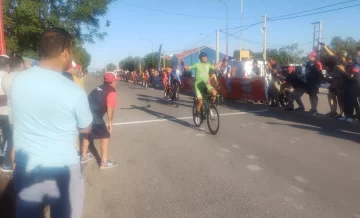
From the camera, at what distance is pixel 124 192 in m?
4.63

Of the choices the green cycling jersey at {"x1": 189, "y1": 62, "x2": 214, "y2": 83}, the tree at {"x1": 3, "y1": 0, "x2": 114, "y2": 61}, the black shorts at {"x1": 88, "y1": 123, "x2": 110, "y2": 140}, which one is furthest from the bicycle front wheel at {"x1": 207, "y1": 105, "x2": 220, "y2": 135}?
the tree at {"x1": 3, "y1": 0, "x2": 114, "y2": 61}

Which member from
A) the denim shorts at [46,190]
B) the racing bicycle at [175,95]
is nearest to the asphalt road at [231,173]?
the denim shorts at [46,190]

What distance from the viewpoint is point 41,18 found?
24.4m

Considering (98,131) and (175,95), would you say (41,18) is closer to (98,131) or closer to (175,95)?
(175,95)

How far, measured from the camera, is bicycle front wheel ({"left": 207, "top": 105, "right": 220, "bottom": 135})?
8203 millimetres

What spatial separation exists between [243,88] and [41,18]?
662 inches

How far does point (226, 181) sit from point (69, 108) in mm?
3342

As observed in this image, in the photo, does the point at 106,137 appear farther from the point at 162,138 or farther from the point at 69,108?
the point at 69,108

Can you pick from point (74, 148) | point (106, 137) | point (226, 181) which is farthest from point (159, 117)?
point (74, 148)

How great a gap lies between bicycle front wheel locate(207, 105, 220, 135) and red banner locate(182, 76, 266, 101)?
5873mm

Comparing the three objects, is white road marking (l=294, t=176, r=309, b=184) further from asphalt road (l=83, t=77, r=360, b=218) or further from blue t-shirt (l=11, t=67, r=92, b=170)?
blue t-shirt (l=11, t=67, r=92, b=170)

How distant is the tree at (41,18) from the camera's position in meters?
22.8

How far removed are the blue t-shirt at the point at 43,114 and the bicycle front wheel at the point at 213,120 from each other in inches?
245

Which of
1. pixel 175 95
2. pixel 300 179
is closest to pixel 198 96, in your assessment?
pixel 300 179
